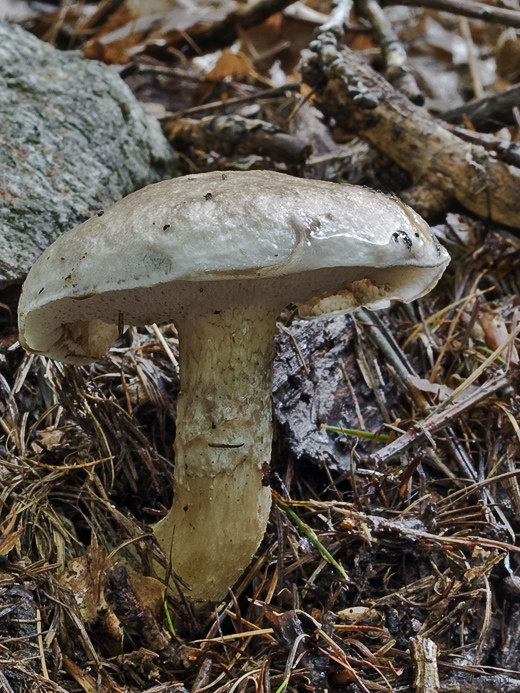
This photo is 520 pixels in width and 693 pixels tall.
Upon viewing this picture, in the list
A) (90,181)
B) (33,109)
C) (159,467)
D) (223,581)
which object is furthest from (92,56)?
(223,581)

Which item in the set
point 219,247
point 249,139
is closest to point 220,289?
point 219,247

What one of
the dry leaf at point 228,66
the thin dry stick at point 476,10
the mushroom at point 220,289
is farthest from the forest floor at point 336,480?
the thin dry stick at point 476,10

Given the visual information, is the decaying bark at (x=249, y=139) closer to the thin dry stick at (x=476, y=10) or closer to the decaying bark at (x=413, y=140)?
the decaying bark at (x=413, y=140)

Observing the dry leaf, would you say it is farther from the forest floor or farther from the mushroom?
the mushroom

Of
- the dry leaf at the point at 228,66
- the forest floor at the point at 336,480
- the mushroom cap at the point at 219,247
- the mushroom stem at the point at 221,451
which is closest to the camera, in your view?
the mushroom cap at the point at 219,247

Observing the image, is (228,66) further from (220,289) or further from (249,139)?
(220,289)
